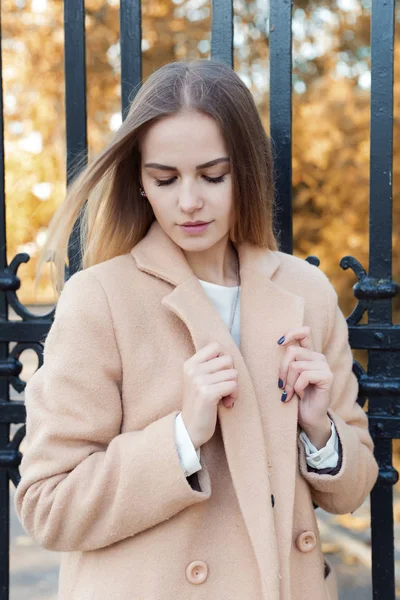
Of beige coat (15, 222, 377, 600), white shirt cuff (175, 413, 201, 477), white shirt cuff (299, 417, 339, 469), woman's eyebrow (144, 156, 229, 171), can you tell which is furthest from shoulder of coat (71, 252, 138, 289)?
white shirt cuff (299, 417, 339, 469)

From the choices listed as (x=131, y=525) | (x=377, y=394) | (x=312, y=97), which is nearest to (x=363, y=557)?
(x=377, y=394)

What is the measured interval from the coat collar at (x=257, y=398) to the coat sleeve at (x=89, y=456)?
0.11 metres

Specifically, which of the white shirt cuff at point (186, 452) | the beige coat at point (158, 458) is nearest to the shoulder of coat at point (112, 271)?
the beige coat at point (158, 458)

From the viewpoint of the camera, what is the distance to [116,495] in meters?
1.50

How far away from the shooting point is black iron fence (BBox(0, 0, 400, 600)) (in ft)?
6.40

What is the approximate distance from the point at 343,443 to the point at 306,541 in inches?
9.4

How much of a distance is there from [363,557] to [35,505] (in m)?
2.54

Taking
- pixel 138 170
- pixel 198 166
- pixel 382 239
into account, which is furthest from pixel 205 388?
pixel 382 239

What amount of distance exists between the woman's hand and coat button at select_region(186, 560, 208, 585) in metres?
0.37

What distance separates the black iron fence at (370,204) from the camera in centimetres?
195

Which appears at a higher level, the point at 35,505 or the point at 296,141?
the point at 296,141

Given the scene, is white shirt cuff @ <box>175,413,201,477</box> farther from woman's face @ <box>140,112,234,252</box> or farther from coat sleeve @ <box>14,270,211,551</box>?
woman's face @ <box>140,112,234,252</box>

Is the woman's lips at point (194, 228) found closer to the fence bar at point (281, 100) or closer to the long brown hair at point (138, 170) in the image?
the long brown hair at point (138, 170)

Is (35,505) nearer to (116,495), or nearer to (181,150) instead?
(116,495)
